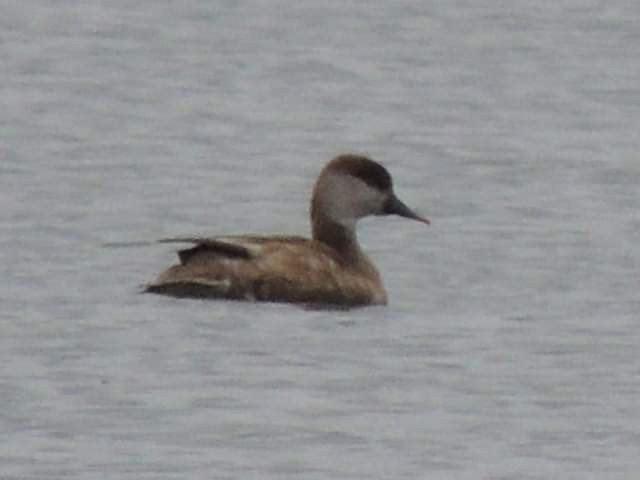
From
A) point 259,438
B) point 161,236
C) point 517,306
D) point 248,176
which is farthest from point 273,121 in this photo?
point 259,438

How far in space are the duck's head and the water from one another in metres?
0.38

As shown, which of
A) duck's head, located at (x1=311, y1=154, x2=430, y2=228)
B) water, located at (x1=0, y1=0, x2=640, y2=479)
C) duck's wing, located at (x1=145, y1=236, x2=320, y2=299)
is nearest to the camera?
water, located at (x1=0, y1=0, x2=640, y2=479)

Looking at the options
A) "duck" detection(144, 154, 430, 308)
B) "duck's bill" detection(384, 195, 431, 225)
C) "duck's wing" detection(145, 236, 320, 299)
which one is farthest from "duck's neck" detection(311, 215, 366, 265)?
"duck's wing" detection(145, 236, 320, 299)

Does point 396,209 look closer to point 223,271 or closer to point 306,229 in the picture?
point 223,271

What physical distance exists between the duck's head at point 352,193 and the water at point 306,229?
38 centimetres

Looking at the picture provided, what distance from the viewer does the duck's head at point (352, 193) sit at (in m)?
17.2

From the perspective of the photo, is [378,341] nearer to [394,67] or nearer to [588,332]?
[588,332]

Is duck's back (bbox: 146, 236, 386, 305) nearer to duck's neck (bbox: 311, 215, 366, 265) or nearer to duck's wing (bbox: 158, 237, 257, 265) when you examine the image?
duck's wing (bbox: 158, 237, 257, 265)

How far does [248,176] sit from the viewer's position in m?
21.2

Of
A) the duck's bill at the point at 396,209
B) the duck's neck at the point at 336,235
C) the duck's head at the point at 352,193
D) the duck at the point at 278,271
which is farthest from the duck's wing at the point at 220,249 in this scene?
the duck's bill at the point at 396,209

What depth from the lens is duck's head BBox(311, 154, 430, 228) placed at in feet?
56.6

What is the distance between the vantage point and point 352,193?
17.3 m

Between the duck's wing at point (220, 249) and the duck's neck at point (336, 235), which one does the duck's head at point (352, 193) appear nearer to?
the duck's neck at point (336, 235)

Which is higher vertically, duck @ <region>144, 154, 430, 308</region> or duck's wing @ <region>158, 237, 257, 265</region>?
duck's wing @ <region>158, 237, 257, 265</region>
